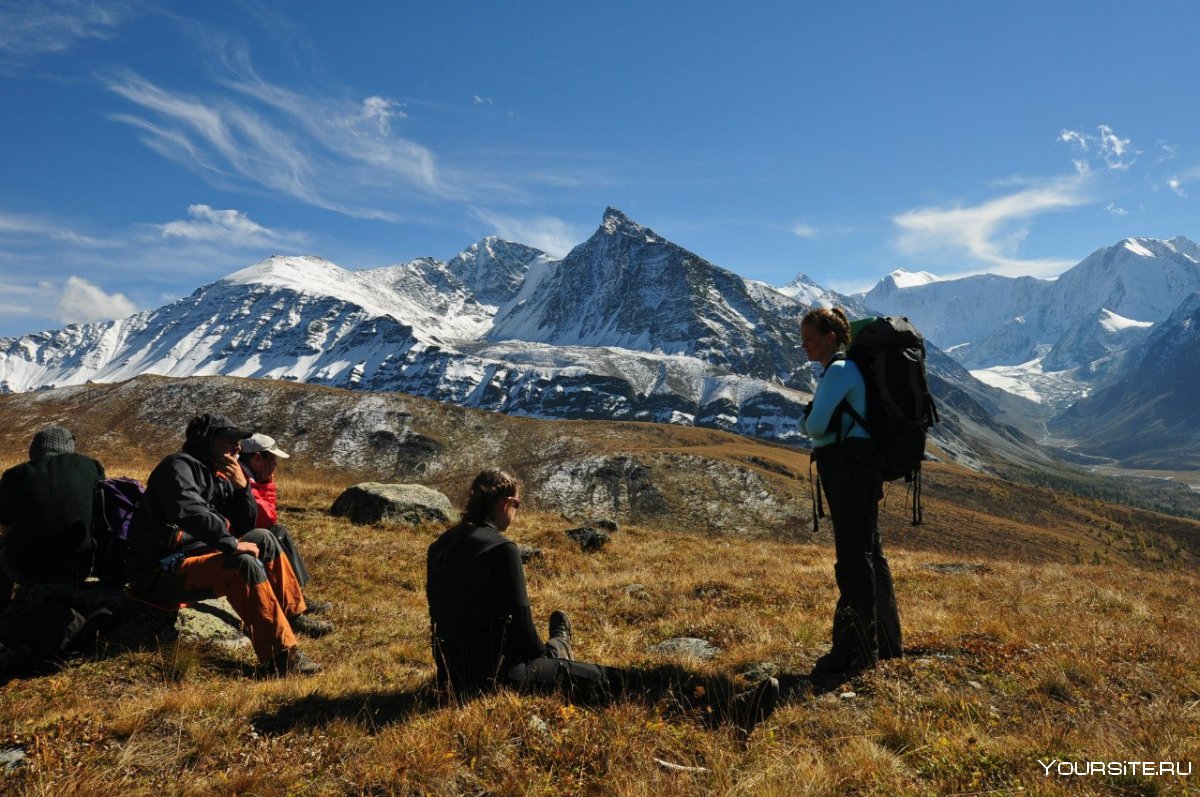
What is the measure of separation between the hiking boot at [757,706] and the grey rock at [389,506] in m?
15.0

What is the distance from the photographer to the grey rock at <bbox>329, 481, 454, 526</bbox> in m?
18.9

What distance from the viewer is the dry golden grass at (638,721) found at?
4199 millimetres

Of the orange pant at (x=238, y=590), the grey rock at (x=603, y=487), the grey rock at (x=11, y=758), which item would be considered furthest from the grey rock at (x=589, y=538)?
the grey rock at (x=603, y=487)

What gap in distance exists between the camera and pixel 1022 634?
313 inches

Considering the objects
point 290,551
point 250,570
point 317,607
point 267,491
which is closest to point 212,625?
point 250,570

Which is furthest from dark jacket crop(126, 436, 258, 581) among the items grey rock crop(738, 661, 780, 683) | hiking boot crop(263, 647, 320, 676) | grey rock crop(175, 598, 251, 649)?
grey rock crop(738, 661, 780, 683)

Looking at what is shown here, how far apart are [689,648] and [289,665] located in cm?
482

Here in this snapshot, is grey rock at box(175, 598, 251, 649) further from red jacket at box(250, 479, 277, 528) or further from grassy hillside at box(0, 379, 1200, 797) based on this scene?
red jacket at box(250, 479, 277, 528)

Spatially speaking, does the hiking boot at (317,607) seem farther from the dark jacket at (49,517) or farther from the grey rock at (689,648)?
the grey rock at (689,648)

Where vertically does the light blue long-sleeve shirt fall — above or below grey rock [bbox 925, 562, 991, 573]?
above

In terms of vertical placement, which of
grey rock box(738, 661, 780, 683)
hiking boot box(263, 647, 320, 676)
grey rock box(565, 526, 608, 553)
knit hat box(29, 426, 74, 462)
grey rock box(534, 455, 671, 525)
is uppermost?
knit hat box(29, 426, 74, 462)

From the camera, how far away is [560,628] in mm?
6676

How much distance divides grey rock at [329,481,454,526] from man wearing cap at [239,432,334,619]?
751 centimetres

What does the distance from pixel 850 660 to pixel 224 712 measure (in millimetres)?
6038
